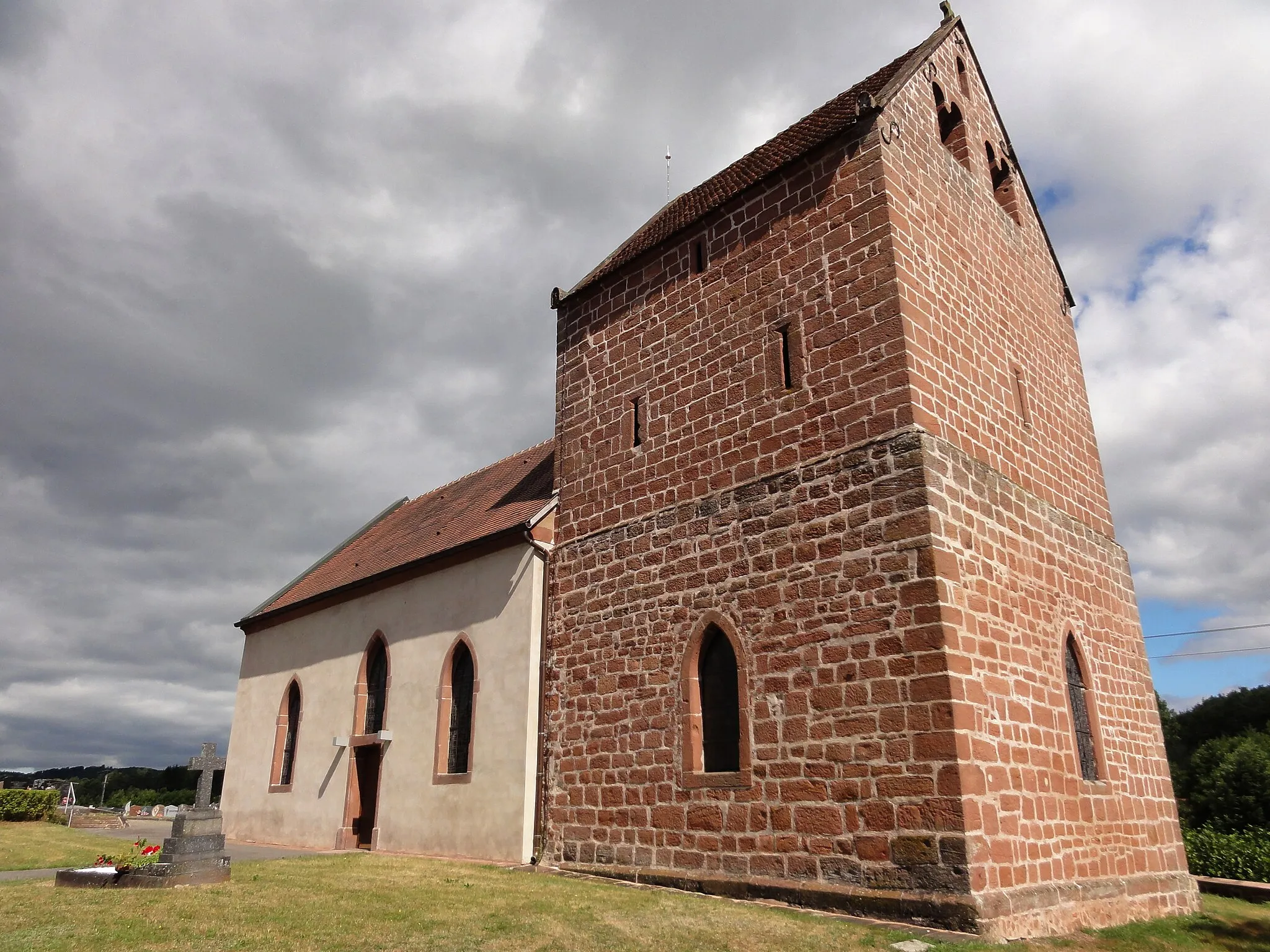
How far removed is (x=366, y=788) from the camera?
18438 mm

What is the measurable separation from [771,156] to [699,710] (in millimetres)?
8047

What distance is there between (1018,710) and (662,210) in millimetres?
10522

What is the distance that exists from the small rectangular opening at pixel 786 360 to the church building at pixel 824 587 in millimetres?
47

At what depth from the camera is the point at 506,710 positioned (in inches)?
584

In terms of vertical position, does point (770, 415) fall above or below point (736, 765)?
above

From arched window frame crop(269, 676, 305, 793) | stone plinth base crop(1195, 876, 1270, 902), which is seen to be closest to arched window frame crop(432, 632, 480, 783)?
arched window frame crop(269, 676, 305, 793)

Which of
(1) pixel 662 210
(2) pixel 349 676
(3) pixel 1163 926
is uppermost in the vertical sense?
(1) pixel 662 210

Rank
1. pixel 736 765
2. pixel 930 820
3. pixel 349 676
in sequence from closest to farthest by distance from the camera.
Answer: pixel 930 820, pixel 736 765, pixel 349 676

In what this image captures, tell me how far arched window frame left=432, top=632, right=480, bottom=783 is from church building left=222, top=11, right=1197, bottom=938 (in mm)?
58

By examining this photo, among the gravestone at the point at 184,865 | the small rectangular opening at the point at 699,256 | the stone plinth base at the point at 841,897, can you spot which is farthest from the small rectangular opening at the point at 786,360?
the gravestone at the point at 184,865

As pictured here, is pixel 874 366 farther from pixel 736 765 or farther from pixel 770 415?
pixel 736 765

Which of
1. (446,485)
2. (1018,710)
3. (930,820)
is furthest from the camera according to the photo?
(446,485)

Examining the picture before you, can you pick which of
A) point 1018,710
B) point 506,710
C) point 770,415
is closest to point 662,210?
point 770,415

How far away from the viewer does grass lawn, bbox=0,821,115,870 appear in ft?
46.7
